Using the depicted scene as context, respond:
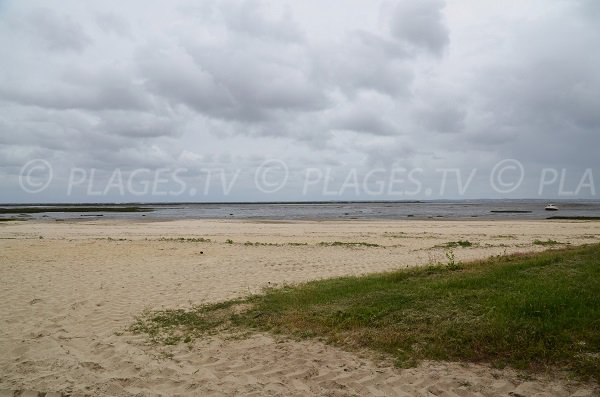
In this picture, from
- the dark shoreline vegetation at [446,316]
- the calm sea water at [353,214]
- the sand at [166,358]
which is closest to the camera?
the sand at [166,358]

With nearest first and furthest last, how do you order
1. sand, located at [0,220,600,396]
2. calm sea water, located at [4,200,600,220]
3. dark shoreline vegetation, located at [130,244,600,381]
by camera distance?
sand, located at [0,220,600,396] → dark shoreline vegetation, located at [130,244,600,381] → calm sea water, located at [4,200,600,220]

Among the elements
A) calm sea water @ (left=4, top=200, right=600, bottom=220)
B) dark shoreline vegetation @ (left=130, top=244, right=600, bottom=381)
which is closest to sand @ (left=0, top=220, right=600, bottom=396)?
dark shoreline vegetation @ (left=130, top=244, right=600, bottom=381)

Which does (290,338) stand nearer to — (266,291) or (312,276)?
(266,291)

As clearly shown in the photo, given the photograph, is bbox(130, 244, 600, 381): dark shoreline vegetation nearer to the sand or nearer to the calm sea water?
the sand

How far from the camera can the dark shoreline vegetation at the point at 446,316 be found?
5836 mm

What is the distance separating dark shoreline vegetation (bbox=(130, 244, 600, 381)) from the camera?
5836 millimetres

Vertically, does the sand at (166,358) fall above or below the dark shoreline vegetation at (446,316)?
below

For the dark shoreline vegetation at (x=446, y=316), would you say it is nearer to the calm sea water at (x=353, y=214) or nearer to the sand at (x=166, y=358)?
the sand at (x=166, y=358)

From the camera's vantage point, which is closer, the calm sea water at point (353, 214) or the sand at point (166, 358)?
the sand at point (166, 358)

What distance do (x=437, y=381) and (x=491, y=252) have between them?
15.7 meters

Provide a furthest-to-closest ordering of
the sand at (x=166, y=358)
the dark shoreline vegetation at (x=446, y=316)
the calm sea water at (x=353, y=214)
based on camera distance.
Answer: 1. the calm sea water at (x=353, y=214)
2. the dark shoreline vegetation at (x=446, y=316)
3. the sand at (x=166, y=358)

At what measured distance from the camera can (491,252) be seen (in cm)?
1930

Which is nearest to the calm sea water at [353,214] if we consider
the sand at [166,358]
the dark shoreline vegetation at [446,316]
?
the sand at [166,358]

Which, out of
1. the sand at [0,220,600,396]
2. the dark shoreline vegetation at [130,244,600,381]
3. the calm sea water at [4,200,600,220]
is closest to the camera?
the sand at [0,220,600,396]
